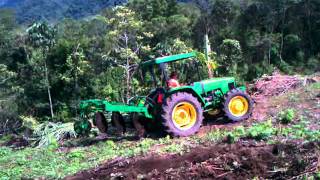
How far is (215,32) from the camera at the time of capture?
1864 inches

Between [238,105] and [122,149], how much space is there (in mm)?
3185

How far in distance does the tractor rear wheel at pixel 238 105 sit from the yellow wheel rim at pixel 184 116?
3.12 feet

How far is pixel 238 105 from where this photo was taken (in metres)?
12.6

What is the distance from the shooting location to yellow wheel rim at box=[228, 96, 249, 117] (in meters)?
12.6

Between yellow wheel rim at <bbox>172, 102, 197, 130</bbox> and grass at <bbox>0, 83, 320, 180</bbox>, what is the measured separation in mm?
620

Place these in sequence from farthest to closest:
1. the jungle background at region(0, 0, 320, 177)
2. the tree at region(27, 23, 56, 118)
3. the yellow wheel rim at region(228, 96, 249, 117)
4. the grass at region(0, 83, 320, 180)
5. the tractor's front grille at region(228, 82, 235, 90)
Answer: the tree at region(27, 23, 56, 118) < the jungle background at region(0, 0, 320, 177) < the tractor's front grille at region(228, 82, 235, 90) < the yellow wheel rim at region(228, 96, 249, 117) < the grass at region(0, 83, 320, 180)

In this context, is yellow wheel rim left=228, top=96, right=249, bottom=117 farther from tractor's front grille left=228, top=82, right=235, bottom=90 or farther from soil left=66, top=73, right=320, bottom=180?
soil left=66, top=73, right=320, bottom=180

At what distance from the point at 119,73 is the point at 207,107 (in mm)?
23165

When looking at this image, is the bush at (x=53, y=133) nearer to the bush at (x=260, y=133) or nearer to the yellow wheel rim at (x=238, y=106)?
the yellow wheel rim at (x=238, y=106)

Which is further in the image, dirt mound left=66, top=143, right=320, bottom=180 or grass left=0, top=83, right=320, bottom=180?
grass left=0, top=83, right=320, bottom=180

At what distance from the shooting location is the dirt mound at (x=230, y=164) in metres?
6.82

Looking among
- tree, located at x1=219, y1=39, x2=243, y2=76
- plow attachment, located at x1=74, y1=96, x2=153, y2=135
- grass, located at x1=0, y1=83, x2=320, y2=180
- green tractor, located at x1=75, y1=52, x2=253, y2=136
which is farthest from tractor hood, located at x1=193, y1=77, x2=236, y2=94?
tree, located at x1=219, y1=39, x2=243, y2=76

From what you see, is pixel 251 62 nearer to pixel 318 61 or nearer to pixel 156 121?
pixel 318 61

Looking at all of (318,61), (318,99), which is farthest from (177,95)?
(318,61)
